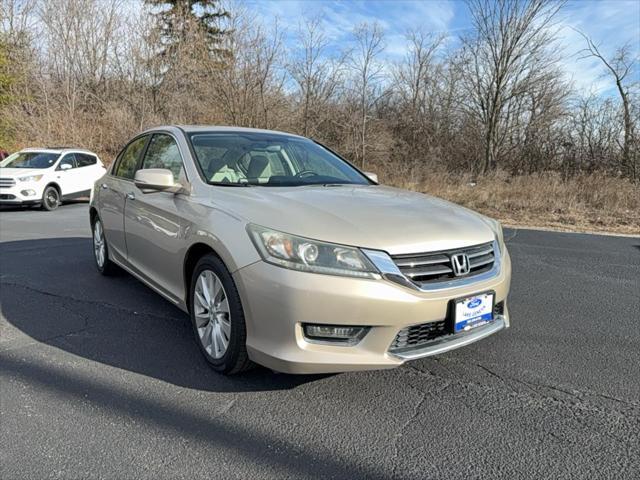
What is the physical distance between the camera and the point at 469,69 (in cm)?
2272

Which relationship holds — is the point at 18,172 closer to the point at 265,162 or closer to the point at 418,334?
the point at 265,162

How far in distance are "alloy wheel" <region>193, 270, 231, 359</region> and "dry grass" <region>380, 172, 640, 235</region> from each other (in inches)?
334

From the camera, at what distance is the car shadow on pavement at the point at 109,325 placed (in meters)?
2.84

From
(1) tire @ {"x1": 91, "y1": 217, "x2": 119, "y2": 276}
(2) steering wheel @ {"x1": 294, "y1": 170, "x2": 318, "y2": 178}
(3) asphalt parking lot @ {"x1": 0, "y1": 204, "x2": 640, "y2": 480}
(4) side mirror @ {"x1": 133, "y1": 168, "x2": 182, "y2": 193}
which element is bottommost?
(3) asphalt parking lot @ {"x1": 0, "y1": 204, "x2": 640, "y2": 480}

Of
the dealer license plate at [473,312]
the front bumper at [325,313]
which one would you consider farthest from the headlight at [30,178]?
the dealer license plate at [473,312]

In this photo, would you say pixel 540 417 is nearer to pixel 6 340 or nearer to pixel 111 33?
pixel 6 340

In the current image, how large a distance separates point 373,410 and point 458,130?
23.3 metres

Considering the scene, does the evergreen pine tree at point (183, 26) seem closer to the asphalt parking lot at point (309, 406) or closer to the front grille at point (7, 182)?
the front grille at point (7, 182)

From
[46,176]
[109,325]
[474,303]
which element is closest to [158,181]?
[109,325]

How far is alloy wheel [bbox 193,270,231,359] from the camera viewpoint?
2744 mm

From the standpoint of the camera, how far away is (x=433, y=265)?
8.11ft

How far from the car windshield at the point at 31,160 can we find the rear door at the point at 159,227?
9910 millimetres

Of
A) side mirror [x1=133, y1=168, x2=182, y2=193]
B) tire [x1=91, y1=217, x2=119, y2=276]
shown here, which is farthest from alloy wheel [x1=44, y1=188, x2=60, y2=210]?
side mirror [x1=133, y1=168, x2=182, y2=193]

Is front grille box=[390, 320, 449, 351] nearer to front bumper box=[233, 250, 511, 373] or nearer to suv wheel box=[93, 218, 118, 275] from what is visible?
front bumper box=[233, 250, 511, 373]
